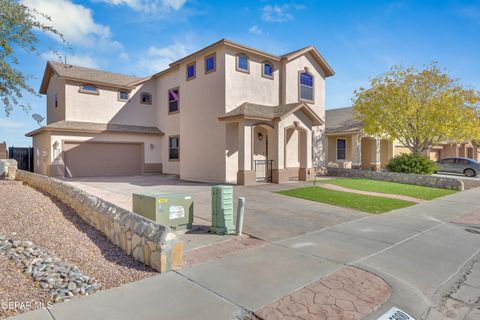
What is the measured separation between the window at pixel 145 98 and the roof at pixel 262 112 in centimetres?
1008

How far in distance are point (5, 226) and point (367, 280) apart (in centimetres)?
736

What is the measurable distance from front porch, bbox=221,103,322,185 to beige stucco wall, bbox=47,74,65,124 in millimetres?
12525

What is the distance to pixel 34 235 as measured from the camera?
6320 mm

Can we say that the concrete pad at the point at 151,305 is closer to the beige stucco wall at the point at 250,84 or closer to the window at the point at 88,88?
the beige stucco wall at the point at 250,84

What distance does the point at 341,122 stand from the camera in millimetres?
27250

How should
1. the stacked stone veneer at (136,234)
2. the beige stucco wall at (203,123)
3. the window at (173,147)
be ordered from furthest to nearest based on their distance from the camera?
the window at (173,147) < the beige stucco wall at (203,123) < the stacked stone veneer at (136,234)

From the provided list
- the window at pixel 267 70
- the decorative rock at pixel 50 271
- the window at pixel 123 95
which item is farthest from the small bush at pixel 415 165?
the decorative rock at pixel 50 271

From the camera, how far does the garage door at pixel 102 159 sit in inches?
803

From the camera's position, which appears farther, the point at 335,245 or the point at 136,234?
the point at 335,245

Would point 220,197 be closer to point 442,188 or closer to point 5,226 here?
point 5,226

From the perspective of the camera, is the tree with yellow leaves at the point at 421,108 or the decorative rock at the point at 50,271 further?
the tree with yellow leaves at the point at 421,108

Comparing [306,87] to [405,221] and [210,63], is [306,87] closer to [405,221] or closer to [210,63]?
[210,63]

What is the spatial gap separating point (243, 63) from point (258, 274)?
14558 mm

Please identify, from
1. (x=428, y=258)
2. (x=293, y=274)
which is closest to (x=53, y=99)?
(x=293, y=274)
